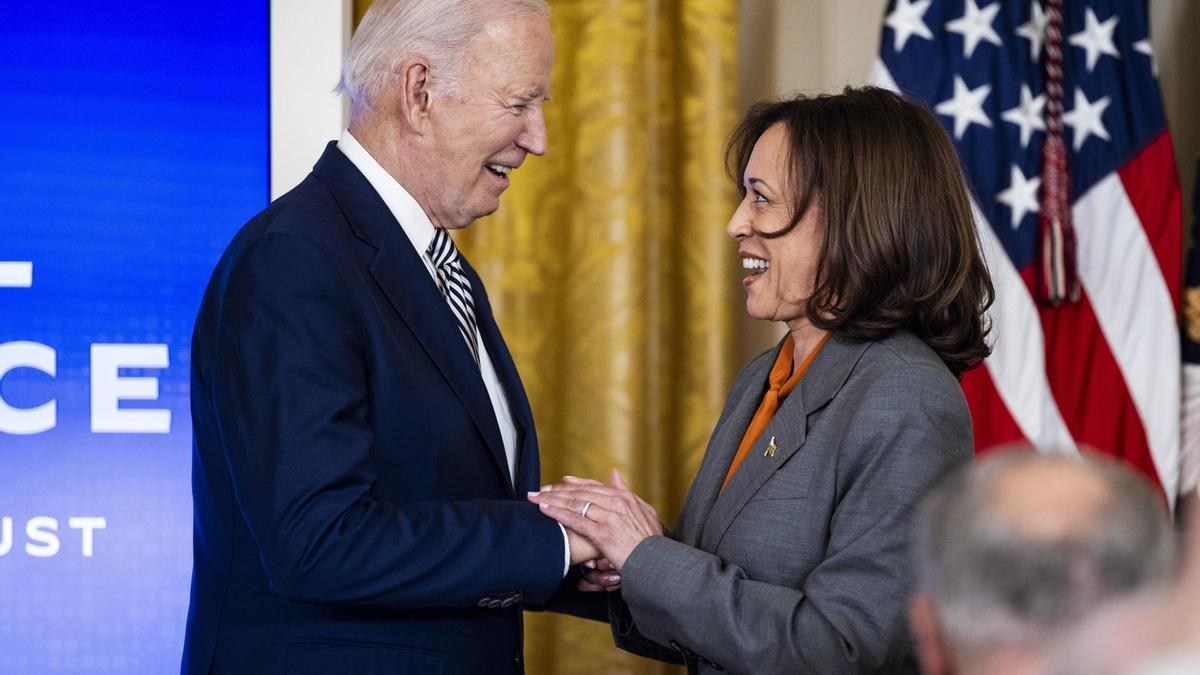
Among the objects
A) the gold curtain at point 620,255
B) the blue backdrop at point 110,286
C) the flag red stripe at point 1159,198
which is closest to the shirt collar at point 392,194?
the blue backdrop at point 110,286

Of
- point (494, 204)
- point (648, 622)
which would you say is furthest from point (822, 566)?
point (494, 204)

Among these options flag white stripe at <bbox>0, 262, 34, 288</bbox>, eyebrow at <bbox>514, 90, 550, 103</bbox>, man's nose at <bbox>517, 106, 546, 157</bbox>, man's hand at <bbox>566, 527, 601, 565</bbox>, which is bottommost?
man's hand at <bbox>566, 527, 601, 565</bbox>

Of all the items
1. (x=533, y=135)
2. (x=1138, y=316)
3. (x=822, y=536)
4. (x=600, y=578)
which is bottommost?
(x=600, y=578)

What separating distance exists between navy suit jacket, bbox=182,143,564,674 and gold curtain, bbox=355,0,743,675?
4.91ft

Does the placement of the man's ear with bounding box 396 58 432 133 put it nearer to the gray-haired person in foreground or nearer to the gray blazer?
the gray blazer

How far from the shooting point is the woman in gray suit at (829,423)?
5.85ft

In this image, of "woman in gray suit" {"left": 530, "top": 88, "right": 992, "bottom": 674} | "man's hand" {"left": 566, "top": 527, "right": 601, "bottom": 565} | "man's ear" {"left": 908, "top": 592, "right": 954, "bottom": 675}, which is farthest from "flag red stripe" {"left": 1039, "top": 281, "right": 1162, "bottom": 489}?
"man's ear" {"left": 908, "top": 592, "right": 954, "bottom": 675}

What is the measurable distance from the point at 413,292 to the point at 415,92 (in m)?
0.35

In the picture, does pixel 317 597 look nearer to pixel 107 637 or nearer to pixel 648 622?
pixel 648 622

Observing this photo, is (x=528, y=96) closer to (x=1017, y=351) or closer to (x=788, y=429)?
(x=788, y=429)

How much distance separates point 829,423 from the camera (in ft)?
6.26

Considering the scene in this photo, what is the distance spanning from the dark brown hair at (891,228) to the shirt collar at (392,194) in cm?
60

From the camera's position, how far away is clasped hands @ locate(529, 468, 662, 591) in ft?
6.36

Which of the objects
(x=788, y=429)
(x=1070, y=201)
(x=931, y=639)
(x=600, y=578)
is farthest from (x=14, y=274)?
(x=1070, y=201)
